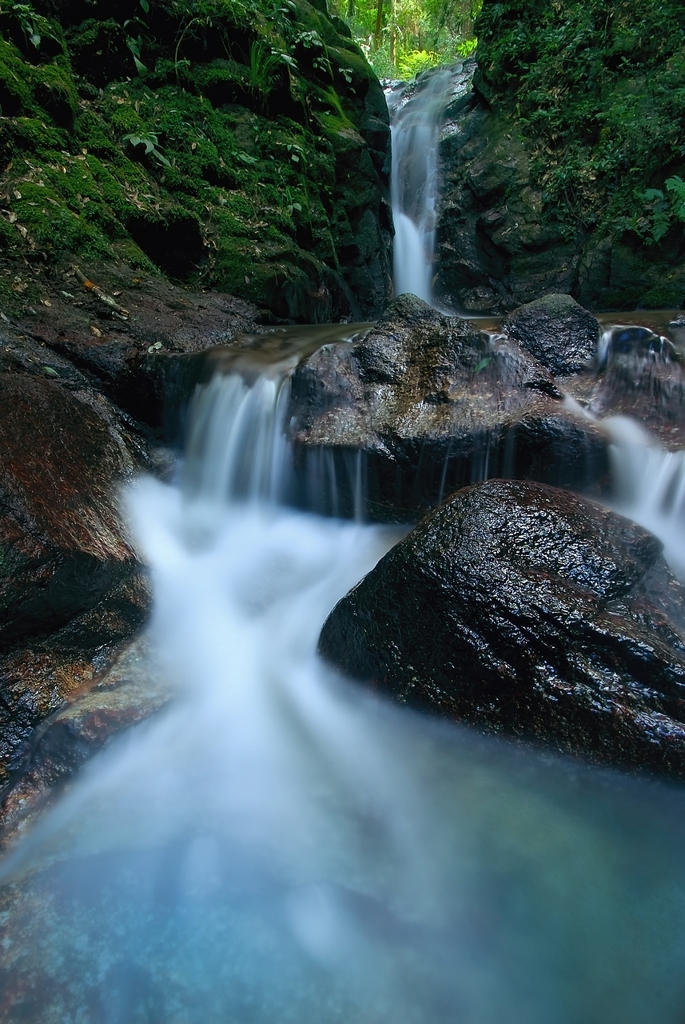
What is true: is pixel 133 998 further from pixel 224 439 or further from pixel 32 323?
pixel 32 323

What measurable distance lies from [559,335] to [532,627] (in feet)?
10.4

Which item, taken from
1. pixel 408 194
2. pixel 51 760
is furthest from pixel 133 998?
pixel 408 194

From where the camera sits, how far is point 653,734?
2.46m

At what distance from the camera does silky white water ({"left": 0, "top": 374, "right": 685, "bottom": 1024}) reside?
181cm

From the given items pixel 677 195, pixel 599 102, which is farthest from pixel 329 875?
pixel 599 102

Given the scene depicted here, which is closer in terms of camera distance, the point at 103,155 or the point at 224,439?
the point at 224,439

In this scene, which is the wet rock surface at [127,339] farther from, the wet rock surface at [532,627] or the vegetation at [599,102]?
the vegetation at [599,102]

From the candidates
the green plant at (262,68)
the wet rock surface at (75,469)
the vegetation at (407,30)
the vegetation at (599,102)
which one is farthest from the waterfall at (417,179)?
the vegetation at (407,30)

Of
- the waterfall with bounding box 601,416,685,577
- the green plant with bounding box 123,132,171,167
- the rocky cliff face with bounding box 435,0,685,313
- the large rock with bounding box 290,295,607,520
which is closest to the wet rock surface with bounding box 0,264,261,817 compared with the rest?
the large rock with bounding box 290,295,607,520

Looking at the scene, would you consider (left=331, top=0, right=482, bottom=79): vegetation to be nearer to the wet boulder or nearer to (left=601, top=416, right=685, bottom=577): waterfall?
the wet boulder

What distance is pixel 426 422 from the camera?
14.5 feet

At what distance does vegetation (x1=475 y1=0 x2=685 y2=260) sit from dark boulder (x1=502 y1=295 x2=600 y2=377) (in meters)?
3.80

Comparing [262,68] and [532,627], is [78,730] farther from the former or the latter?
[262,68]

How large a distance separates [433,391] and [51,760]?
11.6ft
